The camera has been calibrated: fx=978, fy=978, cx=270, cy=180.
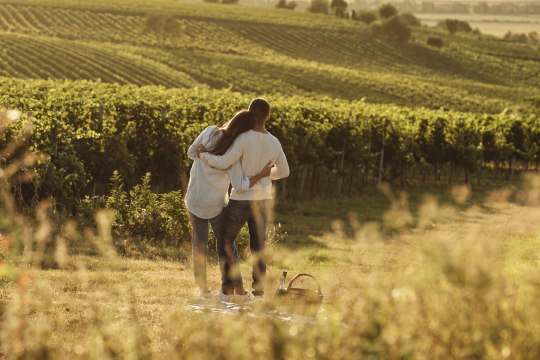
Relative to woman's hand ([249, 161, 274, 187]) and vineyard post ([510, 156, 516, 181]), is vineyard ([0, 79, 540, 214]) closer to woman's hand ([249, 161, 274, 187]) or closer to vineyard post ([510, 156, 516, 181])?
vineyard post ([510, 156, 516, 181])

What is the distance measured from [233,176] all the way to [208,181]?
217 mm

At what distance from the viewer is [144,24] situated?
90.8 m

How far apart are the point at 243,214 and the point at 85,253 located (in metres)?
3.26

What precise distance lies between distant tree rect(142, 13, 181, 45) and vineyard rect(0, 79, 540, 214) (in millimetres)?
55571

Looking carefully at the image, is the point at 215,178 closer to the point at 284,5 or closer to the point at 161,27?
the point at 161,27

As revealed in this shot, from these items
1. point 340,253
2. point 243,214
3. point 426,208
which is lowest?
point 340,253

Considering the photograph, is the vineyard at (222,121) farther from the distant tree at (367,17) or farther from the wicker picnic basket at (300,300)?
the distant tree at (367,17)

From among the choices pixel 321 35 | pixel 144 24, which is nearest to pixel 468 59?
pixel 321 35

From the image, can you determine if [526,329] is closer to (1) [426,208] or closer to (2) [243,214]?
(1) [426,208]

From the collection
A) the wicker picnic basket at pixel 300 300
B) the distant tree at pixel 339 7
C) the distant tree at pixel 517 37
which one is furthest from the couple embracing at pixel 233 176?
the distant tree at pixel 517 37

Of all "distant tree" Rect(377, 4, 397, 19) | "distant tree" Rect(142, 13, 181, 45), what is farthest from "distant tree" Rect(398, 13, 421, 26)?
"distant tree" Rect(142, 13, 181, 45)

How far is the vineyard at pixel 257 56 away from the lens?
57.8 metres

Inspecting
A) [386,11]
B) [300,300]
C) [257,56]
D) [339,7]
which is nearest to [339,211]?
[300,300]

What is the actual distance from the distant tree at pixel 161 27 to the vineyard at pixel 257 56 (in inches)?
11.2
